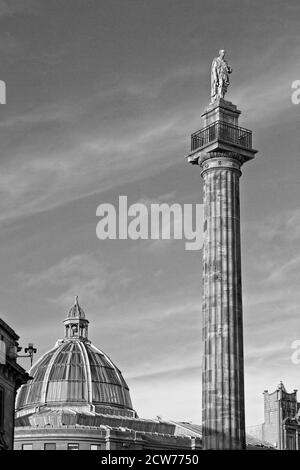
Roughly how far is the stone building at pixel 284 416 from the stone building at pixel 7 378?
193 ft

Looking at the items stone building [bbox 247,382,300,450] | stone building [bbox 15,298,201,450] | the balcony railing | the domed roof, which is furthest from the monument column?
stone building [bbox 247,382,300,450]

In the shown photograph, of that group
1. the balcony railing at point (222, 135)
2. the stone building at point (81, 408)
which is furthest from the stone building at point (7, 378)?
the stone building at point (81, 408)

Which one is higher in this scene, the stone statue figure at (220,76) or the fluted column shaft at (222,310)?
the stone statue figure at (220,76)

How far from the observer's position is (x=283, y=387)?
118 metres

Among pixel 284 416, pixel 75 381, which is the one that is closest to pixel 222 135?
pixel 75 381

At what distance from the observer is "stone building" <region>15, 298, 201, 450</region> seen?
101938 millimetres

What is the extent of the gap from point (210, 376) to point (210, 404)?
5.34ft

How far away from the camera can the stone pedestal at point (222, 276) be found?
58.0 meters

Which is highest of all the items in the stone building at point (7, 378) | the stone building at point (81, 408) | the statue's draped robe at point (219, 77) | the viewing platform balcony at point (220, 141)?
the statue's draped robe at point (219, 77)

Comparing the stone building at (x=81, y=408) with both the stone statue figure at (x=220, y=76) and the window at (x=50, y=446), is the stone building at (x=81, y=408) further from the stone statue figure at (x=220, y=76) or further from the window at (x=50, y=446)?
the stone statue figure at (x=220, y=76)

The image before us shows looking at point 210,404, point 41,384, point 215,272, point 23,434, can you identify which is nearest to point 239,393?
point 210,404

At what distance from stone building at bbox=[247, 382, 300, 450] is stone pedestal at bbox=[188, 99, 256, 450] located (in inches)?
2315

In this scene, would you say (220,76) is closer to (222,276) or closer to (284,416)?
(222,276)
